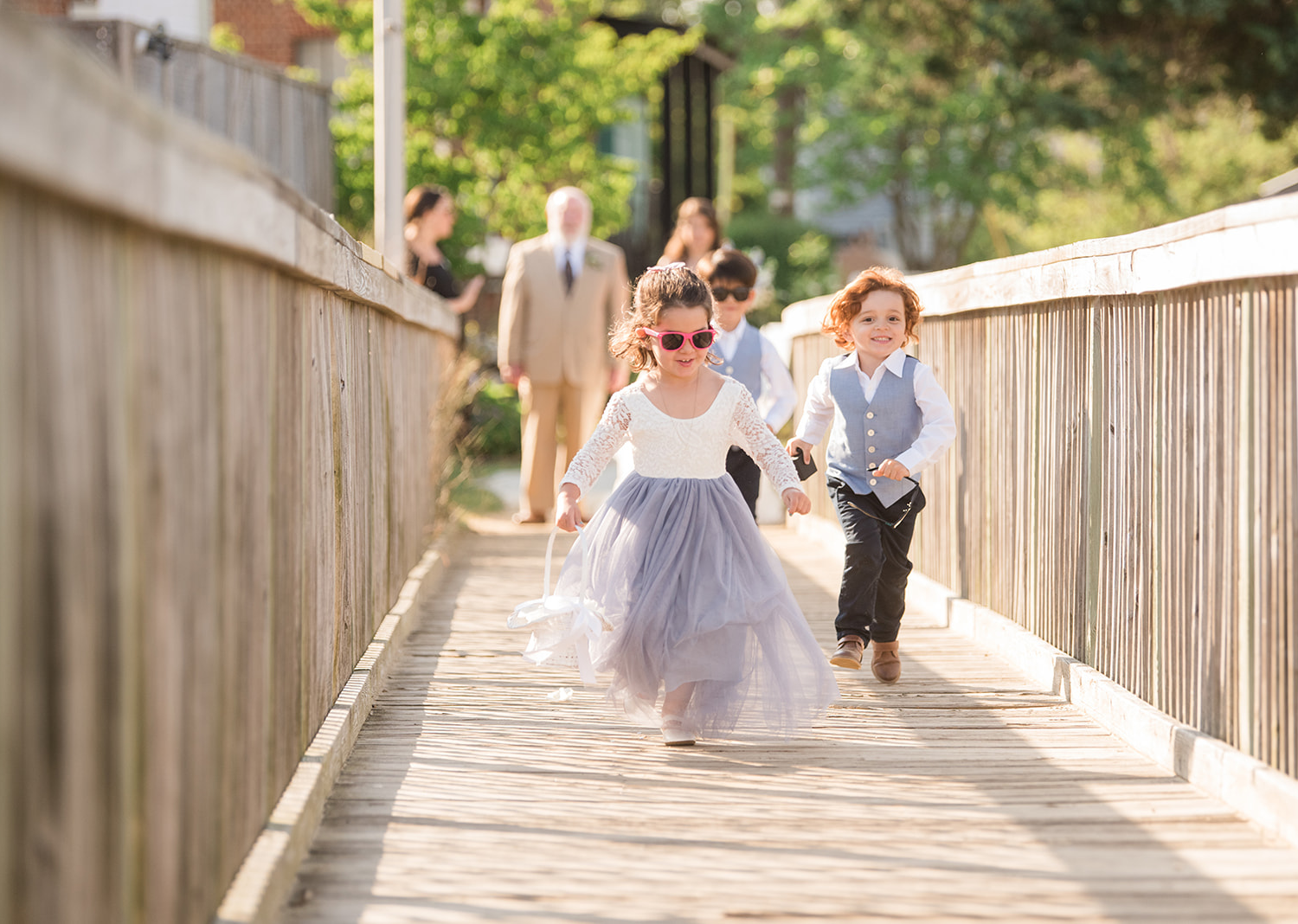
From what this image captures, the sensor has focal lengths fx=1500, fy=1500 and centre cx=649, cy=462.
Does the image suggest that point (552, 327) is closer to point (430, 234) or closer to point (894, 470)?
point (430, 234)

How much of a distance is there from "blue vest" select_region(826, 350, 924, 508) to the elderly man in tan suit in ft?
15.3

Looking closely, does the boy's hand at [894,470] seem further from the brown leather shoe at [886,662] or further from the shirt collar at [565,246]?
the shirt collar at [565,246]

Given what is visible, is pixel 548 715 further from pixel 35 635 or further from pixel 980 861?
pixel 35 635

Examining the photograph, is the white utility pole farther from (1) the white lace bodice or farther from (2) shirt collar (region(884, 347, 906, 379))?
(1) the white lace bodice

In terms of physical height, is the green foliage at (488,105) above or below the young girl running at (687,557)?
above

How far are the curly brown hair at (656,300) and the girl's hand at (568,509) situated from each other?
1.44 ft

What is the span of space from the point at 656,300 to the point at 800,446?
43.0 inches

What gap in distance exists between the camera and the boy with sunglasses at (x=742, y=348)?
6344 mm

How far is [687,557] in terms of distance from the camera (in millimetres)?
4328

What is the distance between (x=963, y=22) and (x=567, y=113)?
514cm

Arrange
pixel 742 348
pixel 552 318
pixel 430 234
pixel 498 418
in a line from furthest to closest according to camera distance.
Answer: pixel 498 418, pixel 552 318, pixel 430 234, pixel 742 348

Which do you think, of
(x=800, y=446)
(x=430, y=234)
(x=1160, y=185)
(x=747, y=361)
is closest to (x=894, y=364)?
(x=800, y=446)

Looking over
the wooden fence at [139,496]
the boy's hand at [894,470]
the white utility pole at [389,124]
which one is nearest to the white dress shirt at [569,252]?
the white utility pole at [389,124]

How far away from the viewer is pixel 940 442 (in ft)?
16.5
